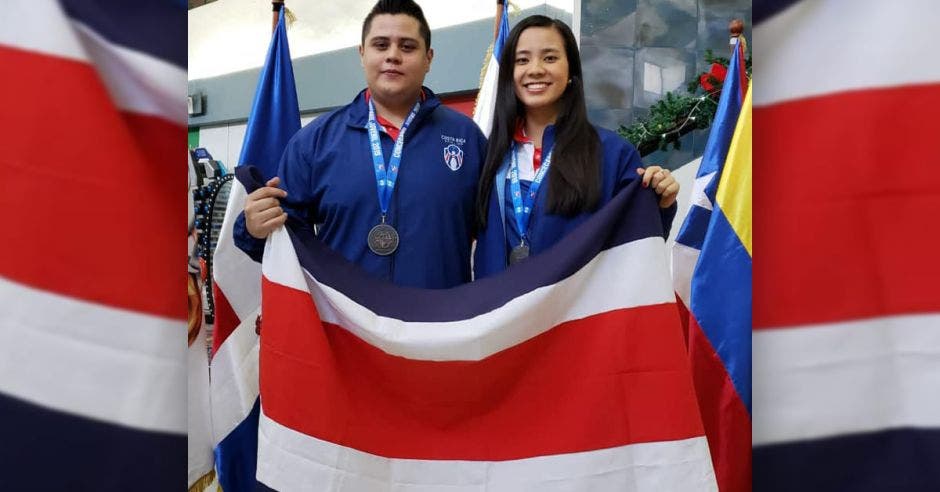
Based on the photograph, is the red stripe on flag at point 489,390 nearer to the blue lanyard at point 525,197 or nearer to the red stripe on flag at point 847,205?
the blue lanyard at point 525,197

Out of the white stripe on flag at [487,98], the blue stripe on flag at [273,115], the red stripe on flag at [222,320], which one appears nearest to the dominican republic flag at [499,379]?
the red stripe on flag at [222,320]

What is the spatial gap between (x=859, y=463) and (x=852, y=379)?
0.10 meters

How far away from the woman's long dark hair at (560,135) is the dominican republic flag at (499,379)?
0.59 ft

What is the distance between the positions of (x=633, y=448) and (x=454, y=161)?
0.86m

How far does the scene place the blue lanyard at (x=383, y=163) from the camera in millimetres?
1893

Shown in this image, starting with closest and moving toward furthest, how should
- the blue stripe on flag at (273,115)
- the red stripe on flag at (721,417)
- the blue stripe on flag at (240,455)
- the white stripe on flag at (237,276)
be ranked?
1. the red stripe on flag at (721,417)
2. the blue stripe on flag at (240,455)
3. the white stripe on flag at (237,276)
4. the blue stripe on flag at (273,115)

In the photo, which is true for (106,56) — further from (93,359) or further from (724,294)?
(724,294)

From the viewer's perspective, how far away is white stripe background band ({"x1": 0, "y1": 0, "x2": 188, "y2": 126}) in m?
0.84

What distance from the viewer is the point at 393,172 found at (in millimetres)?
1913

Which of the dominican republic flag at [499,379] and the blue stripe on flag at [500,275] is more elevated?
the blue stripe on flag at [500,275]

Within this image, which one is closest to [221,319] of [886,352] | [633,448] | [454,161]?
[454,161]

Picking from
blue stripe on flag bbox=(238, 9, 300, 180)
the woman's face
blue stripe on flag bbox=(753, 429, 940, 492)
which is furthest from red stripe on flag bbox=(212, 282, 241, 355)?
blue stripe on flag bbox=(753, 429, 940, 492)

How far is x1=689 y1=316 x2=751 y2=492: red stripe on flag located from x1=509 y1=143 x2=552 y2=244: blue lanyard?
0.72 m

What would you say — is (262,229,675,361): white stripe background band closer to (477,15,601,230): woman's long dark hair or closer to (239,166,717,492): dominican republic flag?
(239,166,717,492): dominican republic flag
